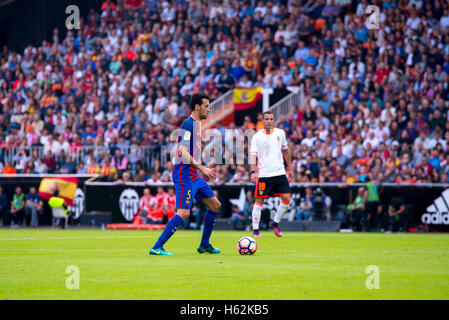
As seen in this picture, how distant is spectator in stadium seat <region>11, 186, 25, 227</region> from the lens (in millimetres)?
26344

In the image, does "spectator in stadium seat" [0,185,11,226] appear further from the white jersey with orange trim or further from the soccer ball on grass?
the soccer ball on grass

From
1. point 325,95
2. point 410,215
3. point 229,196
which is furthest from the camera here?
point 325,95

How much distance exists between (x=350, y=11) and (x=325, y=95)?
4.70 metres

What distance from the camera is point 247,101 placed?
29.5m

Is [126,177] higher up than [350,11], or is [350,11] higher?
[350,11]

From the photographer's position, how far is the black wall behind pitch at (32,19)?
39.1 metres

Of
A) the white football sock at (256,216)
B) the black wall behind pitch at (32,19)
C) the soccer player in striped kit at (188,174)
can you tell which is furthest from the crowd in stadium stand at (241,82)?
the soccer player in striped kit at (188,174)

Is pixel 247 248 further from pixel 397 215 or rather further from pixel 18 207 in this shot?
pixel 18 207

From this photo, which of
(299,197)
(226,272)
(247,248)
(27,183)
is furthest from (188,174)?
(27,183)

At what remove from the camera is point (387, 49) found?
27453 millimetres

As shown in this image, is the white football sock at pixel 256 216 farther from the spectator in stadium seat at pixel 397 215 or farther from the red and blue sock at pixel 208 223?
the spectator in stadium seat at pixel 397 215

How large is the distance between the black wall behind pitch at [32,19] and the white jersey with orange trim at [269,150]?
23.0 metres
